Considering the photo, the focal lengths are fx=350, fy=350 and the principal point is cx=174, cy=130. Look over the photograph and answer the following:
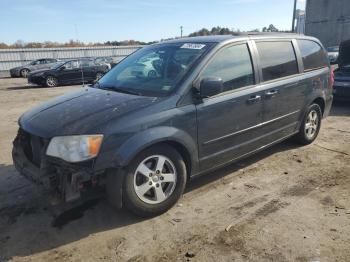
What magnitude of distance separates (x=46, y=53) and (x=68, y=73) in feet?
58.2

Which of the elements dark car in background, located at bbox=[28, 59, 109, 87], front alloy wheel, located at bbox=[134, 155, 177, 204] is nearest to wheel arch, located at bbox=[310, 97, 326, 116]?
front alloy wheel, located at bbox=[134, 155, 177, 204]

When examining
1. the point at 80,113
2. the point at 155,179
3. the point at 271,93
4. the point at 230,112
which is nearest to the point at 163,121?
the point at 155,179

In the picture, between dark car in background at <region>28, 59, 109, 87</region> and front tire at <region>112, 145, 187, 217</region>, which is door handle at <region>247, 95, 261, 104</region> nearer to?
front tire at <region>112, 145, 187, 217</region>

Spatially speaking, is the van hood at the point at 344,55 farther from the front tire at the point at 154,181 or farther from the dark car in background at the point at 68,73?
the dark car in background at the point at 68,73

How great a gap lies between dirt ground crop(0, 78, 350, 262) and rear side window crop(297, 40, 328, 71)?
5.46 ft

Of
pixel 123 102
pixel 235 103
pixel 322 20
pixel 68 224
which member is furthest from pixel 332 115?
pixel 322 20

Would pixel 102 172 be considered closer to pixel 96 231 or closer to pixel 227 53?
pixel 96 231

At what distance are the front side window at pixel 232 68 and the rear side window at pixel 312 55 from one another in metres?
1.48

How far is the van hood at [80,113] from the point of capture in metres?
3.30

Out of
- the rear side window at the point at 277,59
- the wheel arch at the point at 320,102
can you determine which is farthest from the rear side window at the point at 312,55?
the wheel arch at the point at 320,102

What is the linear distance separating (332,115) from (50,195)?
7.10 meters

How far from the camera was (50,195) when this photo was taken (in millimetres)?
3268

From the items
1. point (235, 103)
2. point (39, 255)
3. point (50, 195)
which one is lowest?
point (39, 255)

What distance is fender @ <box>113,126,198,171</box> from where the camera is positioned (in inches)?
128
